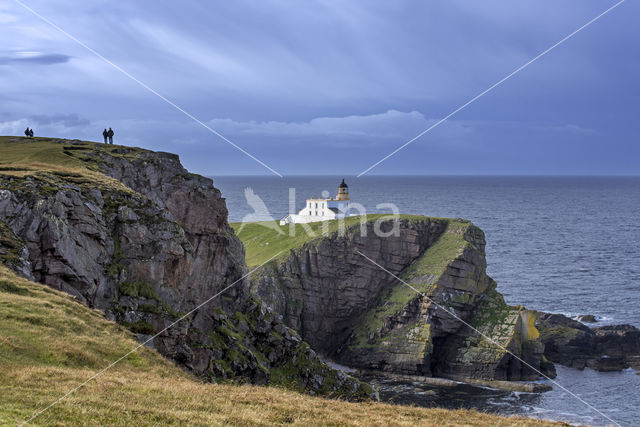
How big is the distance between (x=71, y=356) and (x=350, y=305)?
7482 centimetres

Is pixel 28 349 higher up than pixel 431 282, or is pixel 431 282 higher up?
pixel 28 349

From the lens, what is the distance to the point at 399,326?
288 ft

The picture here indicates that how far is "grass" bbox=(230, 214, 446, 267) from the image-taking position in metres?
98.4

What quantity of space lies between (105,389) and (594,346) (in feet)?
262

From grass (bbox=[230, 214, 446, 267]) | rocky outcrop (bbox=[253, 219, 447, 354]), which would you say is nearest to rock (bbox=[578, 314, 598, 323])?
rocky outcrop (bbox=[253, 219, 447, 354])

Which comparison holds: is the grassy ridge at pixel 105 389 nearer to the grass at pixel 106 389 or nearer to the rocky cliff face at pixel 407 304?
the grass at pixel 106 389

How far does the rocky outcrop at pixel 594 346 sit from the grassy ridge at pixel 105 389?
6614 centimetres

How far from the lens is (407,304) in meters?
88.3

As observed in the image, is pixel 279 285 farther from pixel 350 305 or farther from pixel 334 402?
pixel 334 402

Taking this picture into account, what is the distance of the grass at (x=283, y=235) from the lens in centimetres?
9845

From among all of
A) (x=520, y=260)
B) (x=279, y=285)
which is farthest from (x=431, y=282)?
(x=520, y=260)

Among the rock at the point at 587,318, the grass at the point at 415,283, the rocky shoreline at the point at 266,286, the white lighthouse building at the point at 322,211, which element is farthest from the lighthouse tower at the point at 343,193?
the rock at the point at 587,318

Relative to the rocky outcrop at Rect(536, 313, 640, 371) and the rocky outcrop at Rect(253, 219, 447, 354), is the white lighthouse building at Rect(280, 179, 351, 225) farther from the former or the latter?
the rocky outcrop at Rect(536, 313, 640, 371)

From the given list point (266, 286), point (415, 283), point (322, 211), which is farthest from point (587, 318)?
point (322, 211)
